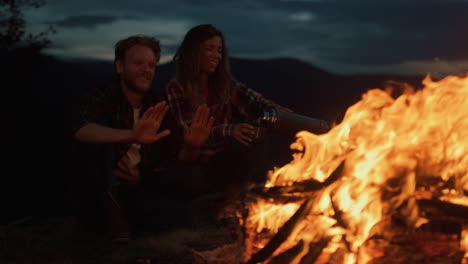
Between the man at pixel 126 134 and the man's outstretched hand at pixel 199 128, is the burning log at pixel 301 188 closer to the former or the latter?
the man's outstretched hand at pixel 199 128

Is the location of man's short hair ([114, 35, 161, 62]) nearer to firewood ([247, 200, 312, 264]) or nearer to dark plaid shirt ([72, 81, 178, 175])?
dark plaid shirt ([72, 81, 178, 175])

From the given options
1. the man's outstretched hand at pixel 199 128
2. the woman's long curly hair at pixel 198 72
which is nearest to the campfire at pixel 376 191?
the man's outstretched hand at pixel 199 128

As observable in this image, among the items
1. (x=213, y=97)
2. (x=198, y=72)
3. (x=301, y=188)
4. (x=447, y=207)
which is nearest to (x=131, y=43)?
(x=198, y=72)

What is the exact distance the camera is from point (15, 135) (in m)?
15.5

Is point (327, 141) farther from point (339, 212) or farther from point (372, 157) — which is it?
point (339, 212)

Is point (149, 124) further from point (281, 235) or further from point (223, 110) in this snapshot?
point (281, 235)

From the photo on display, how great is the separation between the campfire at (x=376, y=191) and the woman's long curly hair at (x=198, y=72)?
1369 millimetres

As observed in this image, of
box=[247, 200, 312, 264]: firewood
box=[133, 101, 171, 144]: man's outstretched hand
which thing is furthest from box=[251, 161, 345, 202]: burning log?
box=[133, 101, 171, 144]: man's outstretched hand

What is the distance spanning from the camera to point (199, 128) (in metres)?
4.98

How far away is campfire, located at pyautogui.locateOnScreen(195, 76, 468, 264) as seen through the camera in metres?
3.82

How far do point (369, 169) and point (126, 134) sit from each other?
7.09 feet

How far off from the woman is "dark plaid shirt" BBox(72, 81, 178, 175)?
322 millimetres

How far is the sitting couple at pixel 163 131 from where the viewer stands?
4.82 m

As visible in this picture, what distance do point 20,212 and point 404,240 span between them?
5.90 metres
